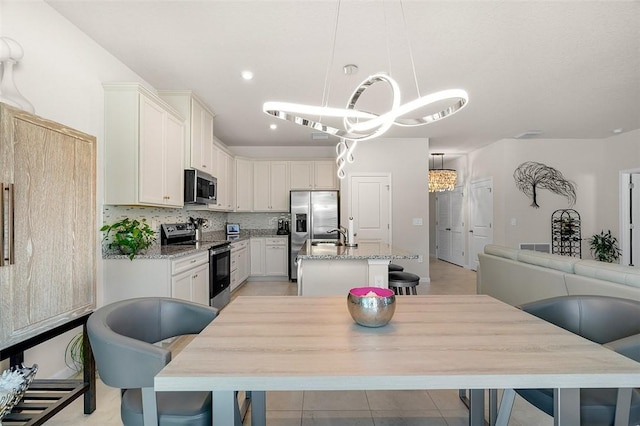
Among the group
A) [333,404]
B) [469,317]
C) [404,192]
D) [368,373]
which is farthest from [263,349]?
[404,192]

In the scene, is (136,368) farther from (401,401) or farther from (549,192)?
(549,192)

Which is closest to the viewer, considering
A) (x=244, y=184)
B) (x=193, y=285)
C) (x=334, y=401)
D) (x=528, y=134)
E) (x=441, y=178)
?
(x=334, y=401)

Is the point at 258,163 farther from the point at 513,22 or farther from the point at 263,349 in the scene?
the point at 263,349

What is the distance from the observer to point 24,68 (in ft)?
6.80

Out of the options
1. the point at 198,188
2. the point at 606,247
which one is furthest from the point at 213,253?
the point at 606,247

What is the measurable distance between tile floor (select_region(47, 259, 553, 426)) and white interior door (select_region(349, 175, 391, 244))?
12.3 feet

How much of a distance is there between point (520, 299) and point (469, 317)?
2233mm

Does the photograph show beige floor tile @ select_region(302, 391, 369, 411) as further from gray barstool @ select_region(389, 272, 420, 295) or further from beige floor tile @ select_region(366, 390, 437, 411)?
gray barstool @ select_region(389, 272, 420, 295)

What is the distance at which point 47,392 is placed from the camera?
1832 mm

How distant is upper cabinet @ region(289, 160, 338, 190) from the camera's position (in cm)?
618

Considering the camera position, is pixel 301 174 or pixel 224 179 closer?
pixel 224 179

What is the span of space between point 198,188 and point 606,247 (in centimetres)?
688

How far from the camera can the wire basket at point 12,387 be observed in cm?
140

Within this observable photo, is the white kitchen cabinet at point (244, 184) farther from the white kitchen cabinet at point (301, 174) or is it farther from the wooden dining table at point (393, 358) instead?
the wooden dining table at point (393, 358)
